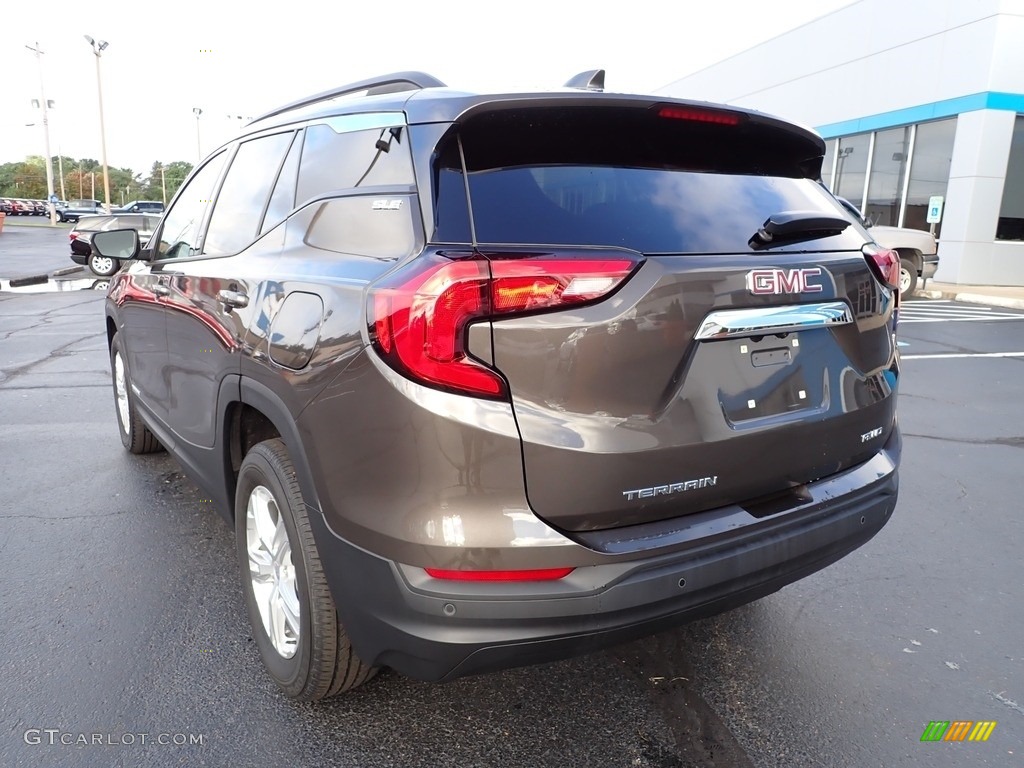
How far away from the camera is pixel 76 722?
2398 millimetres

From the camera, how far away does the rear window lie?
1966mm

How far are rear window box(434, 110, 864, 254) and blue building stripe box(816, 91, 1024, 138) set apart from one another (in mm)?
19587

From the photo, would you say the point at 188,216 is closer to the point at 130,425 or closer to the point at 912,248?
the point at 130,425

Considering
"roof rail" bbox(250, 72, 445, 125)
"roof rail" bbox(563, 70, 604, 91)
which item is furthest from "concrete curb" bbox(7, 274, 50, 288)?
"roof rail" bbox(563, 70, 604, 91)

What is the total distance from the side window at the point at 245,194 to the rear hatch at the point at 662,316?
1228mm

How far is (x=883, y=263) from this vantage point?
102 inches

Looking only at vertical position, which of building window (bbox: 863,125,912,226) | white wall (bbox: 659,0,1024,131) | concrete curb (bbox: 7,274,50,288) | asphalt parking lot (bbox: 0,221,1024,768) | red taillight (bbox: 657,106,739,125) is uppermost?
white wall (bbox: 659,0,1024,131)

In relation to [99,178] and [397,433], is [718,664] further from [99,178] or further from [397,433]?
[99,178]

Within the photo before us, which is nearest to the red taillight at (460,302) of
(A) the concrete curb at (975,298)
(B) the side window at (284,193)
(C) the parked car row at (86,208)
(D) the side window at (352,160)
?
(D) the side window at (352,160)

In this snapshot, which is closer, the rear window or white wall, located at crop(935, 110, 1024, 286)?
the rear window

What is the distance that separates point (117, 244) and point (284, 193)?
1959mm

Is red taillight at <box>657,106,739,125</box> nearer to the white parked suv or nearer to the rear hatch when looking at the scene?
the rear hatch

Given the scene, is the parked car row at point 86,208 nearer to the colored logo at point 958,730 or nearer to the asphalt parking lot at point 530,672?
the asphalt parking lot at point 530,672

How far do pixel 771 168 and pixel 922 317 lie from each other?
12.2 meters
